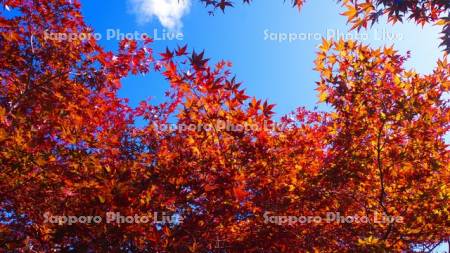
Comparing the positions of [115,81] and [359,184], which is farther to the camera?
[115,81]

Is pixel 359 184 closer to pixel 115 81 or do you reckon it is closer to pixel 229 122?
pixel 229 122

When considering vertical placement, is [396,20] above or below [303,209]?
above

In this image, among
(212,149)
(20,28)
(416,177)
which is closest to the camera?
(212,149)

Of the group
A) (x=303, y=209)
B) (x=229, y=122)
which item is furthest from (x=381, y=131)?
(x=229, y=122)

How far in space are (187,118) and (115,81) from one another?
3.60 meters

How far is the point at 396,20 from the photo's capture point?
17.2 ft

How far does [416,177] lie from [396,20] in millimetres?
3744

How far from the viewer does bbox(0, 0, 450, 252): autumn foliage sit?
18.7 ft

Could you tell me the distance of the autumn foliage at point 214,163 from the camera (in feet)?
18.7

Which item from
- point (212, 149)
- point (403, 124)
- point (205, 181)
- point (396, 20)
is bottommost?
point (205, 181)

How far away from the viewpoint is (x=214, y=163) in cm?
618

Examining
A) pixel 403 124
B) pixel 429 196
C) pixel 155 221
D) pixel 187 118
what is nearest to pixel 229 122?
pixel 187 118

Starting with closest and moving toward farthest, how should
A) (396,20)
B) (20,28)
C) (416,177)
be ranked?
(396,20), (416,177), (20,28)

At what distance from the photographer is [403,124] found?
673cm
